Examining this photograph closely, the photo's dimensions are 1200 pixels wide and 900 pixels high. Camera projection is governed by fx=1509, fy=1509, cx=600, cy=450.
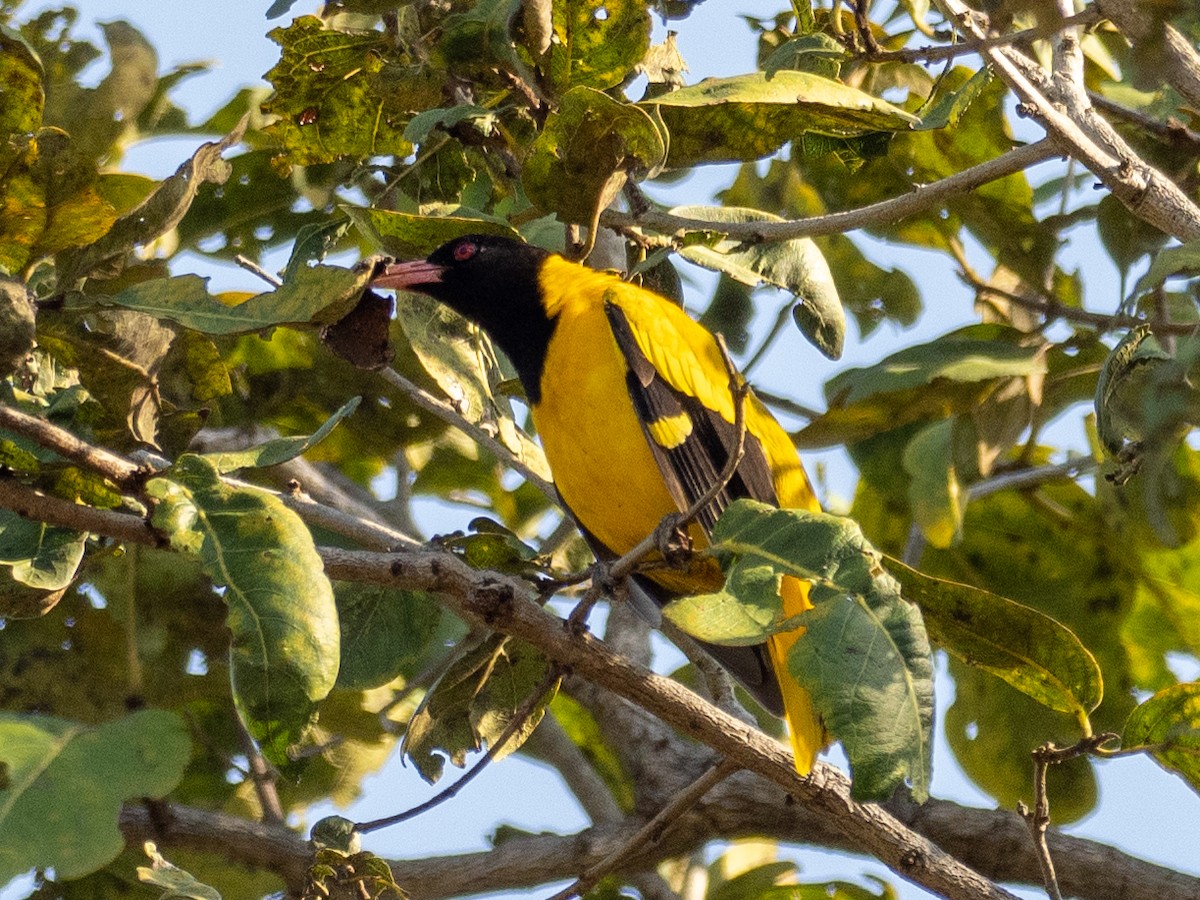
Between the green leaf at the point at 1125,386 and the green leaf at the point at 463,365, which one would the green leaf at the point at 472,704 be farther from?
the green leaf at the point at 1125,386

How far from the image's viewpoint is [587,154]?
2906 mm

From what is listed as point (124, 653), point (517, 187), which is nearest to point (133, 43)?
point (517, 187)

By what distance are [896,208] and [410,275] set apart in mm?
1870

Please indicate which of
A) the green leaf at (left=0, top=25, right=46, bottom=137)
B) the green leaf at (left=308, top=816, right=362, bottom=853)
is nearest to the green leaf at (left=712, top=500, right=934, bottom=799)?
the green leaf at (left=308, top=816, right=362, bottom=853)

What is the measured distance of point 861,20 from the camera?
Result: 9.77 feet

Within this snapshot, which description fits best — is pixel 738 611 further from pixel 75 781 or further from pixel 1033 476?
pixel 1033 476

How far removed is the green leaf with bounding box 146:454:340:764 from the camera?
2178 millimetres

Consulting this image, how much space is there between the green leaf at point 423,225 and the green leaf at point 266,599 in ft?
2.82

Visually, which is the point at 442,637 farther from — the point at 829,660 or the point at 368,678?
the point at 829,660

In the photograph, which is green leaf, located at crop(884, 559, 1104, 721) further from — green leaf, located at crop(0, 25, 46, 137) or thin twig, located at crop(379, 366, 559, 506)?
green leaf, located at crop(0, 25, 46, 137)

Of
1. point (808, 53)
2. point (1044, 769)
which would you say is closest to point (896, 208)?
point (808, 53)

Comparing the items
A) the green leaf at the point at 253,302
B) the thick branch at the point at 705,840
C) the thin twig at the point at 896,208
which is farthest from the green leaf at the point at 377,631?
the thin twig at the point at 896,208

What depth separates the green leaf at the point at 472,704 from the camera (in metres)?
3.47

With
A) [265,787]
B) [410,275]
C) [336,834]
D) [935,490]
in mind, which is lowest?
[336,834]
